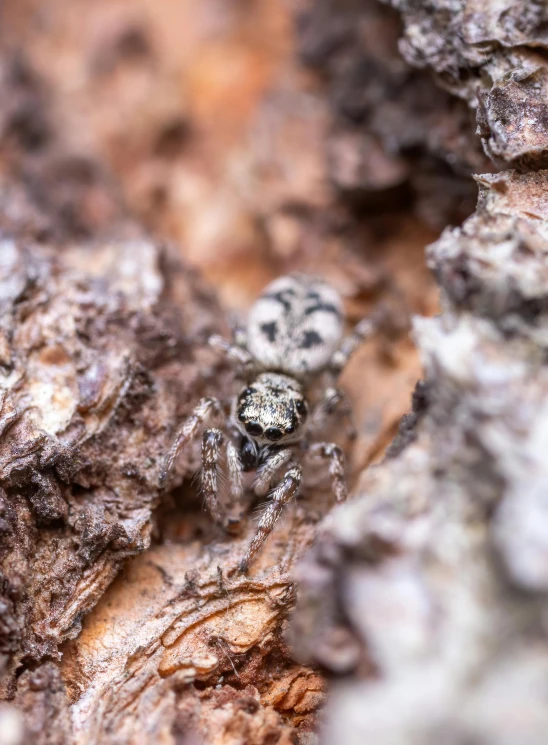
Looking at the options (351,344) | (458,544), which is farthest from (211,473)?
(458,544)

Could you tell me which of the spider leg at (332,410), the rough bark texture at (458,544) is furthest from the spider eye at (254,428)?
the rough bark texture at (458,544)

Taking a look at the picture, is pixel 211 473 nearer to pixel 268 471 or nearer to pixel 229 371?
pixel 268 471

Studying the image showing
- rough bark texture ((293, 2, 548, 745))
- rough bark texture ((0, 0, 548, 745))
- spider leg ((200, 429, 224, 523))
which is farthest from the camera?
spider leg ((200, 429, 224, 523))

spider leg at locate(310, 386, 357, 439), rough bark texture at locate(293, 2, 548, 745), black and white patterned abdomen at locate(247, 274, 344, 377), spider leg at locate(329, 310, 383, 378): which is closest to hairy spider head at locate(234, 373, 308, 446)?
spider leg at locate(310, 386, 357, 439)

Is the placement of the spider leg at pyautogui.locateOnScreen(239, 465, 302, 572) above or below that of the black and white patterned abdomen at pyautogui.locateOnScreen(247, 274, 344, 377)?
below

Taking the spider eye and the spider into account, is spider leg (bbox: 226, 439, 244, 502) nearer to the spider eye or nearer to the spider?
the spider

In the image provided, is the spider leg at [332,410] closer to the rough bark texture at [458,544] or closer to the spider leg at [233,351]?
the spider leg at [233,351]
